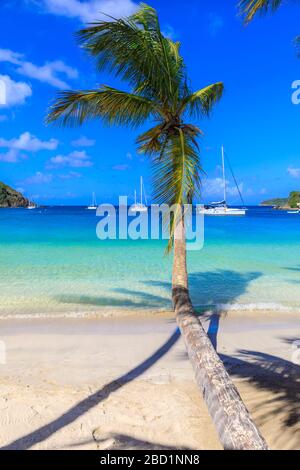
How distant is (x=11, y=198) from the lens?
133250mm

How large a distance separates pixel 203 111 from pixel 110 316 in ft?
16.8

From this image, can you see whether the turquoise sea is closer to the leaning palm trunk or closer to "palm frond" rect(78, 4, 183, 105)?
the leaning palm trunk

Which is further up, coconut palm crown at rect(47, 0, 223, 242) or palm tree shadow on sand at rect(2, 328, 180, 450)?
coconut palm crown at rect(47, 0, 223, 242)

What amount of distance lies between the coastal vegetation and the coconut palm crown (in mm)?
136175

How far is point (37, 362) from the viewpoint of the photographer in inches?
202

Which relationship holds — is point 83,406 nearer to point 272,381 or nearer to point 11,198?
point 272,381

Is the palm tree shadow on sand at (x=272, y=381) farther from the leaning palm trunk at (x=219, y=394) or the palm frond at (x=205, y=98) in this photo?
the palm frond at (x=205, y=98)

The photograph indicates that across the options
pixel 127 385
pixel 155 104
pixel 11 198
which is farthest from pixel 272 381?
pixel 11 198

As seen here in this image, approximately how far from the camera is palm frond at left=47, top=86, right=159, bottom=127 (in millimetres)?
5730

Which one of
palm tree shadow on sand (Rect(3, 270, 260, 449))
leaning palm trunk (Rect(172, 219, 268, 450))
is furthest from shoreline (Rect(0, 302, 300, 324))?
leaning palm trunk (Rect(172, 219, 268, 450))

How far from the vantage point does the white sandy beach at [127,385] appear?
10.9 feet

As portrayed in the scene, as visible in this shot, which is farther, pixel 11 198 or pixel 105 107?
pixel 11 198

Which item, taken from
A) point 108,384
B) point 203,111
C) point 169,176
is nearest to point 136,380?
point 108,384
